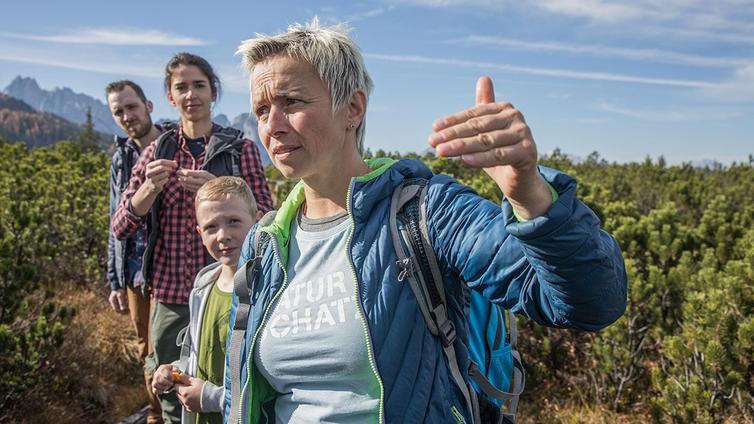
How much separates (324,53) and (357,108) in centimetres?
18

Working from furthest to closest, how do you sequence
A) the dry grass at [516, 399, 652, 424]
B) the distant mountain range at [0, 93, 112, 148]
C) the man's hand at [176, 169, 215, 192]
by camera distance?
1. the distant mountain range at [0, 93, 112, 148]
2. the dry grass at [516, 399, 652, 424]
3. the man's hand at [176, 169, 215, 192]

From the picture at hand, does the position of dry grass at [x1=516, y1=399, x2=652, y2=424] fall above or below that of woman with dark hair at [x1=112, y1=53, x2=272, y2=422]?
below

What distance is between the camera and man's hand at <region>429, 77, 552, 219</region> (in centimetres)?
90

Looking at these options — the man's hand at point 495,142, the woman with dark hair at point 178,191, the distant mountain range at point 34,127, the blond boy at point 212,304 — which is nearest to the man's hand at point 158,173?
the woman with dark hair at point 178,191

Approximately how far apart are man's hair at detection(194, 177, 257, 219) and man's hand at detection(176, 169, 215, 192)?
6.2 inches

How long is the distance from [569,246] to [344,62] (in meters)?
0.83

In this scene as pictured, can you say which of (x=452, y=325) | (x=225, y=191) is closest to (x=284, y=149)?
(x=452, y=325)

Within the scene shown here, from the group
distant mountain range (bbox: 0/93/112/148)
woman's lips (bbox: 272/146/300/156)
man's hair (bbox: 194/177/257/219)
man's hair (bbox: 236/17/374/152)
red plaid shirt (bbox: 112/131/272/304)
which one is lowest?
distant mountain range (bbox: 0/93/112/148)

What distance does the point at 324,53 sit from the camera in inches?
58.6

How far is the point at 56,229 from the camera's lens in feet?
22.3

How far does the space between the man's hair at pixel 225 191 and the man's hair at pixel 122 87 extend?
148 centimetres

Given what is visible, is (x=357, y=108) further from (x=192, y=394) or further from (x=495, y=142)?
(x=192, y=394)

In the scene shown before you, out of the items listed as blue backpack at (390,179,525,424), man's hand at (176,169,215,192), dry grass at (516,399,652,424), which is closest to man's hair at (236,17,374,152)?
blue backpack at (390,179,525,424)

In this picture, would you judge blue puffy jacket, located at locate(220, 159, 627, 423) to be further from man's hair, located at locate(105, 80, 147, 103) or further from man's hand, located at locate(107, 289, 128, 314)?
man's hair, located at locate(105, 80, 147, 103)
